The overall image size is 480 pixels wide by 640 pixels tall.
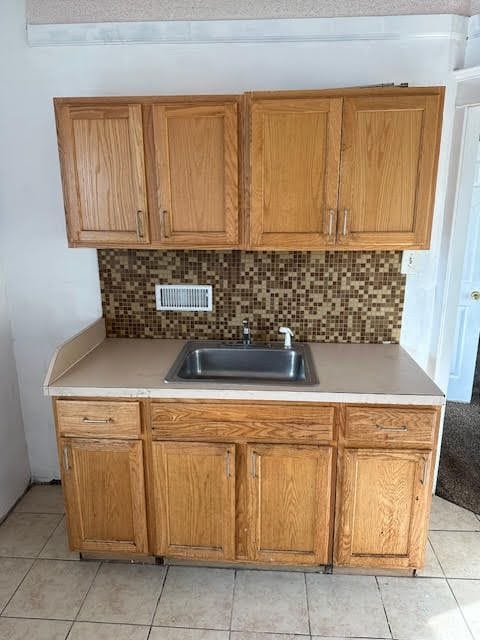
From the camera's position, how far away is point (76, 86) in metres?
2.15

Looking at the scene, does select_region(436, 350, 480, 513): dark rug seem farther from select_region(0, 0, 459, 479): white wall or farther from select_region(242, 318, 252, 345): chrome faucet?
select_region(242, 318, 252, 345): chrome faucet

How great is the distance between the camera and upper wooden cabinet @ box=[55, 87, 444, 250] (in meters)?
1.78

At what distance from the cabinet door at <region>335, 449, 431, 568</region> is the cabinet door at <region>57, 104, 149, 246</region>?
4.28 feet

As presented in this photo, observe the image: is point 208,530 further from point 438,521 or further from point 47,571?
point 438,521

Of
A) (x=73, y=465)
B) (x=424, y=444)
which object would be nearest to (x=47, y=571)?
(x=73, y=465)

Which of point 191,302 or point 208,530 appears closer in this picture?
point 208,530

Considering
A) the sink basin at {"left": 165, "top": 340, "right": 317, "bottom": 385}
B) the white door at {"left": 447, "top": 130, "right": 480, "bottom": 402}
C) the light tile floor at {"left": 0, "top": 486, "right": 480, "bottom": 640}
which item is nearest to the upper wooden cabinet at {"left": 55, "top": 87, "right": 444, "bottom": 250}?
the sink basin at {"left": 165, "top": 340, "right": 317, "bottom": 385}

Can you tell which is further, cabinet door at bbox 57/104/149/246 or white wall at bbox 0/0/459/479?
white wall at bbox 0/0/459/479

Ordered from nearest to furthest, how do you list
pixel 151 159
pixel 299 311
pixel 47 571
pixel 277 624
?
pixel 277 624
pixel 151 159
pixel 47 571
pixel 299 311

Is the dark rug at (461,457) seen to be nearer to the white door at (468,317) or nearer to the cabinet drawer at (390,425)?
the white door at (468,317)

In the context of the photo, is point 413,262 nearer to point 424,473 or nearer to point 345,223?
point 345,223

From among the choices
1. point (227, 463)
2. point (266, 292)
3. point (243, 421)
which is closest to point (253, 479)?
point (227, 463)

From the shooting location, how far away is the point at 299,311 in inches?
90.4

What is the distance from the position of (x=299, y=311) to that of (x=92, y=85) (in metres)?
1.45
